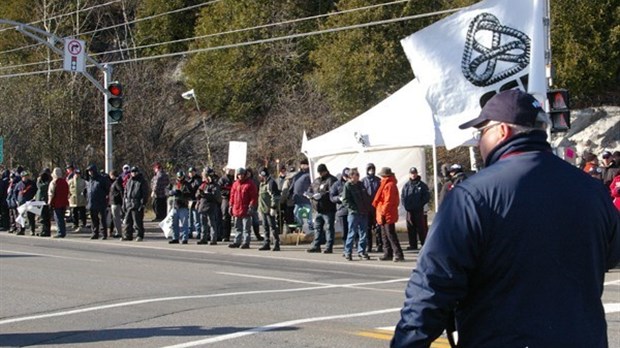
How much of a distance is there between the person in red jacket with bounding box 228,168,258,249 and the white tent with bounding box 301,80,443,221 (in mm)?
2664

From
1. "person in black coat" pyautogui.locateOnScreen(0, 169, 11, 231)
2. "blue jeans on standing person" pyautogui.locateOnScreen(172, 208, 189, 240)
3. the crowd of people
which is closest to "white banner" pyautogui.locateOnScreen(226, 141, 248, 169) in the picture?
the crowd of people

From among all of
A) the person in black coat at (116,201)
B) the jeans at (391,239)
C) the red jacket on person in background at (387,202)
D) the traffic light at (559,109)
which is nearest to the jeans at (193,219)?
the person in black coat at (116,201)

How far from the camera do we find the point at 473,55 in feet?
59.3

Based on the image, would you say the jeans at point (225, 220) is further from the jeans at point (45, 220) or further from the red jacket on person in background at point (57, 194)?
the jeans at point (45, 220)

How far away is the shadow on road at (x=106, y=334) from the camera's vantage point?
31.0ft

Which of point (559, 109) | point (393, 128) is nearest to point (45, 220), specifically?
point (393, 128)

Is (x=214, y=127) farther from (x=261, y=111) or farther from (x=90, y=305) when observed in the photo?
(x=90, y=305)

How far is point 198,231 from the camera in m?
23.9

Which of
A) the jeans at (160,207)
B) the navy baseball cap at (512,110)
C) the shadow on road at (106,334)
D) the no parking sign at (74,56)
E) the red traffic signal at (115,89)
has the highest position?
the no parking sign at (74,56)

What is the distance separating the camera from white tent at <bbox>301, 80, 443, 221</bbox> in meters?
21.5

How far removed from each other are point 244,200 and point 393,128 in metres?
3.83

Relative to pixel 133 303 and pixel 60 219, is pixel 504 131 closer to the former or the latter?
pixel 133 303

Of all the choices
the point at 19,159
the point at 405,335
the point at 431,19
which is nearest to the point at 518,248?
the point at 405,335

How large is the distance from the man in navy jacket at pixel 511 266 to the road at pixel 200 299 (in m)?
5.69
